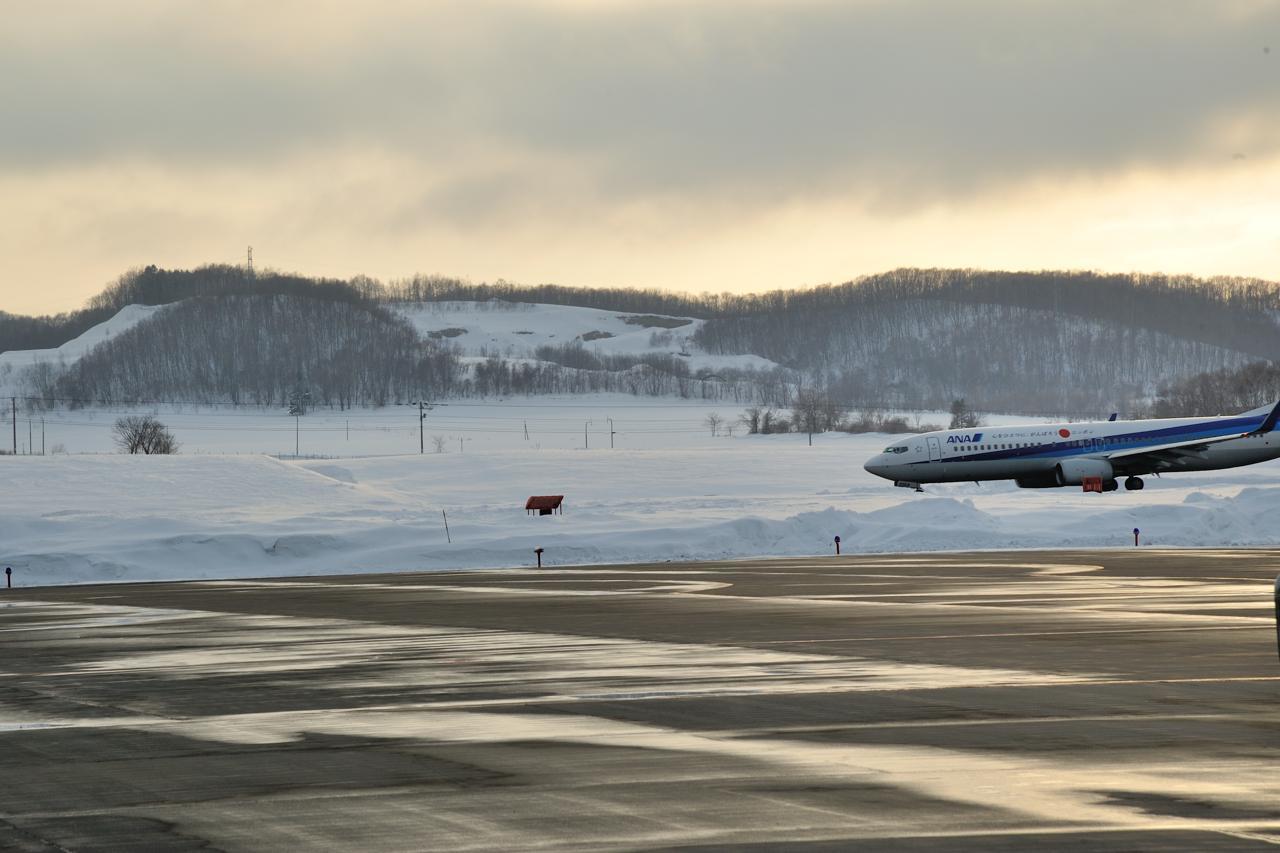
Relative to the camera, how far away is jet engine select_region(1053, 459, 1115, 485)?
235 ft

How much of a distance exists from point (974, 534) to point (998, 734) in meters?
39.5

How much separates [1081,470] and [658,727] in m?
62.2

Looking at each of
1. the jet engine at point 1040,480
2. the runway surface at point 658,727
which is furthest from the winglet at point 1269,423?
the runway surface at point 658,727

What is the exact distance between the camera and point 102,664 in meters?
19.7

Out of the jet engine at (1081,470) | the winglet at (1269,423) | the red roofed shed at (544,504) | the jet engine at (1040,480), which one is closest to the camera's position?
the red roofed shed at (544,504)

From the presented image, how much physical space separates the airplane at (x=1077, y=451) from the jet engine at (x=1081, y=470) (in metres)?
0.05

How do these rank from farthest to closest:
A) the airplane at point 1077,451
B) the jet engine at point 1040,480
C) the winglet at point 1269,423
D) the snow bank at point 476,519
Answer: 1. the winglet at point 1269,423
2. the jet engine at point 1040,480
3. the airplane at point 1077,451
4. the snow bank at point 476,519

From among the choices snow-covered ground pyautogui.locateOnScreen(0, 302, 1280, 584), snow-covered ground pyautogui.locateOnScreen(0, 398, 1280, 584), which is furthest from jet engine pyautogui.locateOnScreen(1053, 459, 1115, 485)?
snow-covered ground pyautogui.locateOnScreen(0, 302, 1280, 584)

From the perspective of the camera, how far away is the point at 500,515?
6372 centimetres

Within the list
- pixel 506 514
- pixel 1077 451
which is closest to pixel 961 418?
pixel 1077 451

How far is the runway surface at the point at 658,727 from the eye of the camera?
29.9ft

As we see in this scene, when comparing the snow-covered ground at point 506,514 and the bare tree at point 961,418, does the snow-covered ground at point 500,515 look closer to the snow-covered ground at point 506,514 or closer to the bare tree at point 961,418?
the snow-covered ground at point 506,514

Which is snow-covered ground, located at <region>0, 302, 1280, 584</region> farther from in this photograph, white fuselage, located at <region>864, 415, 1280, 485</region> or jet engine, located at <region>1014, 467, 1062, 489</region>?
white fuselage, located at <region>864, 415, 1280, 485</region>

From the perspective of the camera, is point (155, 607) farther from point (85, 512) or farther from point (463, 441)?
point (463, 441)
